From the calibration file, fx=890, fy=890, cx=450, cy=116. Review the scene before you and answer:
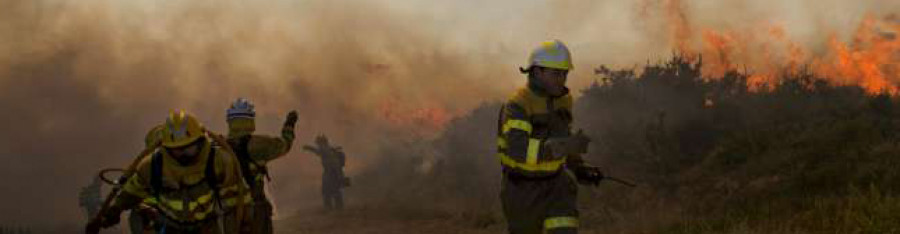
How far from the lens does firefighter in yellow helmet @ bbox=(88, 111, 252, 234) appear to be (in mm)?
5895

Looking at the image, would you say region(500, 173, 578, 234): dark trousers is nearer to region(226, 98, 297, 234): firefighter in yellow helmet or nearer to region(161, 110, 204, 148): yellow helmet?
region(161, 110, 204, 148): yellow helmet

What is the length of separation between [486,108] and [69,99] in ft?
58.5

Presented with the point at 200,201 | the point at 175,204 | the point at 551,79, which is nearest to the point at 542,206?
the point at 551,79

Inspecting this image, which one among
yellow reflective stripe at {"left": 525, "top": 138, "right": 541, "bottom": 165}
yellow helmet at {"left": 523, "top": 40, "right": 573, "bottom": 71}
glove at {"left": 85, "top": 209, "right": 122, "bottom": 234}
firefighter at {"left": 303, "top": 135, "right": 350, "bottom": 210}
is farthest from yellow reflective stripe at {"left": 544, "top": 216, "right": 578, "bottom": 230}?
firefighter at {"left": 303, "top": 135, "right": 350, "bottom": 210}

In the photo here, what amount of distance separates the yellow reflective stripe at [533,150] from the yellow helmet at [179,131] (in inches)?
86.8

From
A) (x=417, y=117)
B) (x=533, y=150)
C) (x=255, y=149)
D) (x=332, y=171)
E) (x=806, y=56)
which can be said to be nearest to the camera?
(x=533, y=150)

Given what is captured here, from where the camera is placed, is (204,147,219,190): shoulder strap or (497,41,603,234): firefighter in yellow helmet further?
(204,147,219,190): shoulder strap

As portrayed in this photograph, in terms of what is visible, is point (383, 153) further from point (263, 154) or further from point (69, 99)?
point (263, 154)

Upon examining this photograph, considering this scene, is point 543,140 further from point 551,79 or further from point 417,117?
point 417,117

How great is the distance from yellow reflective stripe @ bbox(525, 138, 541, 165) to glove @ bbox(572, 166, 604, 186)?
1.86ft

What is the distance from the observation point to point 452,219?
50.0 feet

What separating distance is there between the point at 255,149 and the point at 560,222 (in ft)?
10.8

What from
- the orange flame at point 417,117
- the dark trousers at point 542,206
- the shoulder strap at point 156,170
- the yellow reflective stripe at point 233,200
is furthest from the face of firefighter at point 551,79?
the orange flame at point 417,117

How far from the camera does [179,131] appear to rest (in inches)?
230
